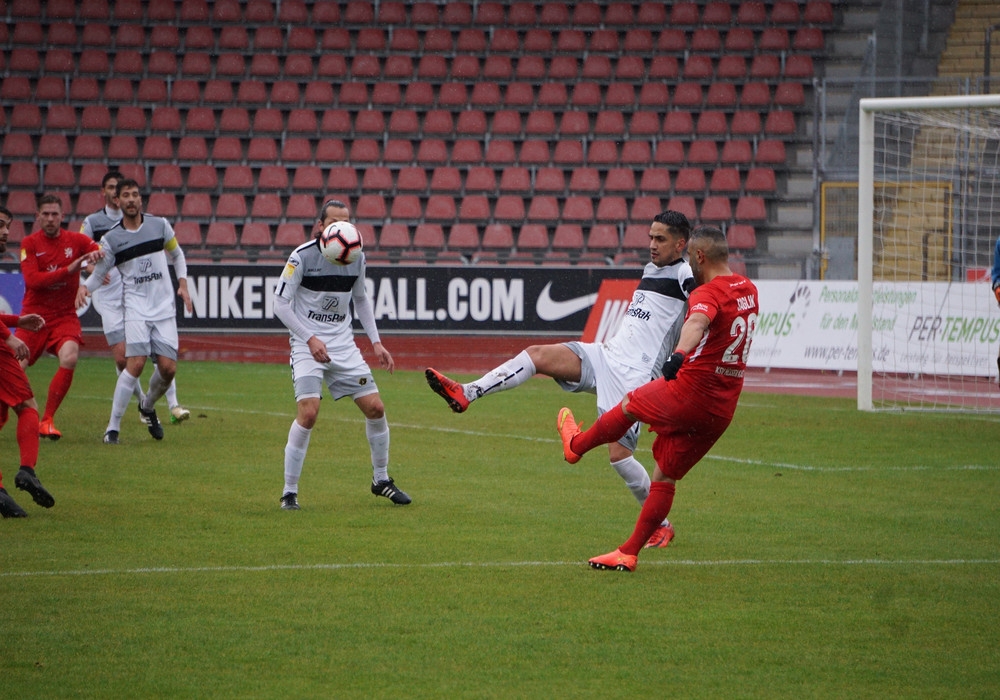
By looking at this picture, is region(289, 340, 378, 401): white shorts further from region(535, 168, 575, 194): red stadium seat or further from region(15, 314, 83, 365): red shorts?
region(535, 168, 575, 194): red stadium seat

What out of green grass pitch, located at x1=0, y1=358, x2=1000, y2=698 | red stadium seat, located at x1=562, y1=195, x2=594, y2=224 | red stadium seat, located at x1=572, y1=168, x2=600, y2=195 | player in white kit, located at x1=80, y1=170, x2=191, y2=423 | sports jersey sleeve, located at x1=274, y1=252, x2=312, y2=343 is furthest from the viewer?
red stadium seat, located at x1=572, y1=168, x2=600, y2=195

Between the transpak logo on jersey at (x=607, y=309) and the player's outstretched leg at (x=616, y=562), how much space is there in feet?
41.1

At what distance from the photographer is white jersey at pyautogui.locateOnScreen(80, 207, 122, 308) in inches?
486

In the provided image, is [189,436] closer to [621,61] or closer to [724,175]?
[724,175]

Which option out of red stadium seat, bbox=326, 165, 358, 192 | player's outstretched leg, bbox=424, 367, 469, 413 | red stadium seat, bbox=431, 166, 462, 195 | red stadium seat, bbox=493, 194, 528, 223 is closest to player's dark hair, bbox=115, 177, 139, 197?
player's outstretched leg, bbox=424, 367, 469, 413

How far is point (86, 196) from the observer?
969 inches

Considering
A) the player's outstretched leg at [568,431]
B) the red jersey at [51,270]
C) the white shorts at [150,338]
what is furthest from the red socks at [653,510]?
the red jersey at [51,270]

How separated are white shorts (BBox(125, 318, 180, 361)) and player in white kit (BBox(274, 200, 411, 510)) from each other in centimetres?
378

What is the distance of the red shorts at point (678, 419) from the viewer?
645 cm

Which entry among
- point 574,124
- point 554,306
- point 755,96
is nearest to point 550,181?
point 574,124

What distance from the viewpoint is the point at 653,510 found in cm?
654

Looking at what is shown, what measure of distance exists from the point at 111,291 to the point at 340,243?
5.16 m

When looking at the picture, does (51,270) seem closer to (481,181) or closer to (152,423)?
(152,423)

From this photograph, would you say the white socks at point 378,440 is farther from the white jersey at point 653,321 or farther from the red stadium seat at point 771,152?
the red stadium seat at point 771,152
